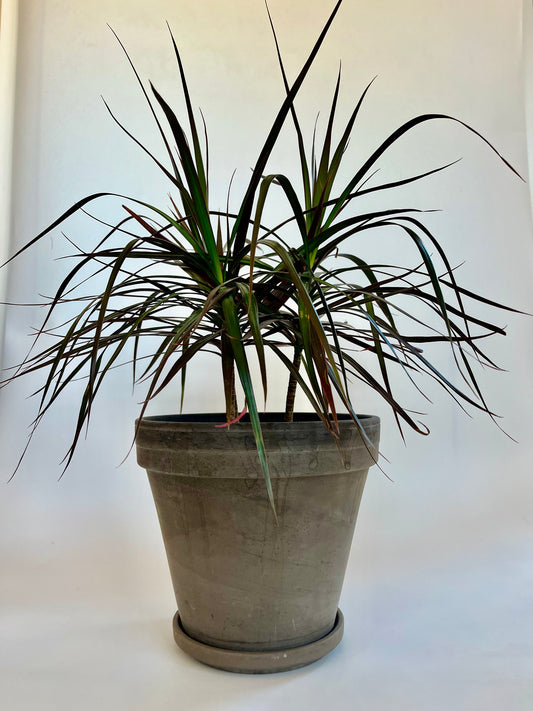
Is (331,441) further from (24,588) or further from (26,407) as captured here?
(26,407)

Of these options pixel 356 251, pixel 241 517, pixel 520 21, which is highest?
pixel 520 21

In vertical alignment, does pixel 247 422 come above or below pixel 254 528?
above

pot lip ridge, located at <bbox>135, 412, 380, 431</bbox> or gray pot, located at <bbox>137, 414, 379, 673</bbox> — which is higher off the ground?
pot lip ridge, located at <bbox>135, 412, 380, 431</bbox>

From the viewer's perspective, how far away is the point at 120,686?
896 millimetres

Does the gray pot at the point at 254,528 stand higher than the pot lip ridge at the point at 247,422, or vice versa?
the pot lip ridge at the point at 247,422

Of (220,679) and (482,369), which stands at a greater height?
(482,369)

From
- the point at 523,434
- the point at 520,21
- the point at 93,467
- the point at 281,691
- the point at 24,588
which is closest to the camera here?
the point at 281,691

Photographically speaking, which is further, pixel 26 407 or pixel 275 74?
pixel 275 74

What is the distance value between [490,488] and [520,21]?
1.34m

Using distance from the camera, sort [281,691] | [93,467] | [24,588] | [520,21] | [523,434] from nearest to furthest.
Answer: [281,691] → [24,588] → [93,467] → [523,434] → [520,21]

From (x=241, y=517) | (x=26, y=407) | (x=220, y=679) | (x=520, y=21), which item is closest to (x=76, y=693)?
(x=220, y=679)

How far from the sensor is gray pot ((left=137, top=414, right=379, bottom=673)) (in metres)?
0.87

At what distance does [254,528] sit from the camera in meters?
0.89

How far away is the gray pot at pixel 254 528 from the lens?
87cm
